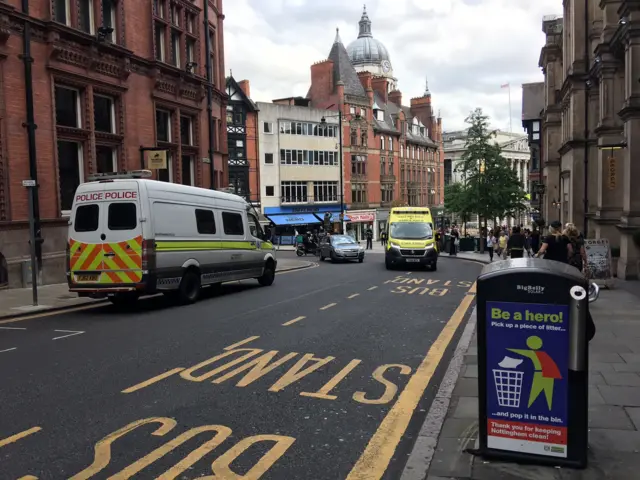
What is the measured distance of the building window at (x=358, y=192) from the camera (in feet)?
217

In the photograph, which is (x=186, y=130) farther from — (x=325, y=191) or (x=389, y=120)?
(x=389, y=120)

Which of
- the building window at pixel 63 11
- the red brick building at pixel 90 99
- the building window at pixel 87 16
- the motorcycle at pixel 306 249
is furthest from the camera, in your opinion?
the motorcycle at pixel 306 249

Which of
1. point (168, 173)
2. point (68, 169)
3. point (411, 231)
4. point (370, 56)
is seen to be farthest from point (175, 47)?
point (370, 56)

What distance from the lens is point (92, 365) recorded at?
7.47m

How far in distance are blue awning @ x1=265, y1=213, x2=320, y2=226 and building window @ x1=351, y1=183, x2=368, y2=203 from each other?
8.16 meters

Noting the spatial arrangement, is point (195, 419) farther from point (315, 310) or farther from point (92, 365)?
point (315, 310)

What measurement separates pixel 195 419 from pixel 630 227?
1501 centimetres

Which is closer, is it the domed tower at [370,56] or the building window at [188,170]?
the building window at [188,170]

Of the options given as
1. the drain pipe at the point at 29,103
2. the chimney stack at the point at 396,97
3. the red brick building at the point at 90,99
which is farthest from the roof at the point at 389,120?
the drain pipe at the point at 29,103

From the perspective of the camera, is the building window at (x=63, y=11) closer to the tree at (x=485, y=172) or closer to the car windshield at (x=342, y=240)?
the car windshield at (x=342, y=240)

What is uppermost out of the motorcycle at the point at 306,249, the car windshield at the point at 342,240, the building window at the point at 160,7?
the building window at the point at 160,7

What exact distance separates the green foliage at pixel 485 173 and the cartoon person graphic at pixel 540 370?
35.4m

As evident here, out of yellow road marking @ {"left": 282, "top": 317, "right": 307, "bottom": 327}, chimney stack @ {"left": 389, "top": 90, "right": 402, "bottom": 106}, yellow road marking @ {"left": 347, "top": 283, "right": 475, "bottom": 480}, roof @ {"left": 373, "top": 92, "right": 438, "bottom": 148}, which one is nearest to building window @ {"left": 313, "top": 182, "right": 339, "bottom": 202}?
roof @ {"left": 373, "top": 92, "right": 438, "bottom": 148}

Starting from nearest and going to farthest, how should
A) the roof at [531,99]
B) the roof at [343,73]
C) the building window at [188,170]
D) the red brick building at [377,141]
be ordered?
the building window at [188,170], the roof at [531,99], the red brick building at [377,141], the roof at [343,73]
